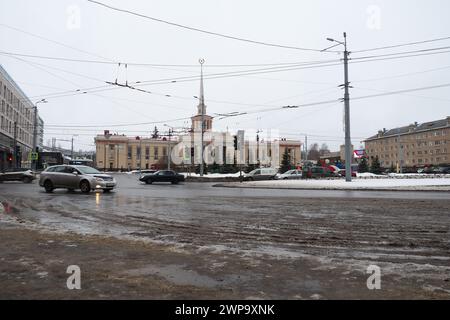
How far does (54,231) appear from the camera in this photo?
8719mm

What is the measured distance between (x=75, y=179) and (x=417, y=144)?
124968 millimetres

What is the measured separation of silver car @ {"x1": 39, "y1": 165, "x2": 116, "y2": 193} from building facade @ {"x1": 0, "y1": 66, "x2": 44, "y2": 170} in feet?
103

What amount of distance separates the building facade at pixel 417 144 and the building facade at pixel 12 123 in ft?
299

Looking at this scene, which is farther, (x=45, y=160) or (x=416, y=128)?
(x=416, y=128)

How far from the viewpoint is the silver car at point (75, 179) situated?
71.4ft

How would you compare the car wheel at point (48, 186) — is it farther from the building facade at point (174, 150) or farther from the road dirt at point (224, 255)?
the building facade at point (174, 150)

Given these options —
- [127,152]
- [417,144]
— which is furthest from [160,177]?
[417,144]

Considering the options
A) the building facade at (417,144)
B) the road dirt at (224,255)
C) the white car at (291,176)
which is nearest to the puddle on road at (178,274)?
the road dirt at (224,255)

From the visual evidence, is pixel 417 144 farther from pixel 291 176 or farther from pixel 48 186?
pixel 48 186

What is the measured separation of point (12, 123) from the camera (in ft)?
217

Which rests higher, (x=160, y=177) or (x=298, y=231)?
(x=160, y=177)

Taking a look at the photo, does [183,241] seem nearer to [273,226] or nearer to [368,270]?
[273,226]

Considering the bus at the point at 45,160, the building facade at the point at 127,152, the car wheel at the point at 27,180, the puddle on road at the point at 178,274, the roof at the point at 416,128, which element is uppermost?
the roof at the point at 416,128
